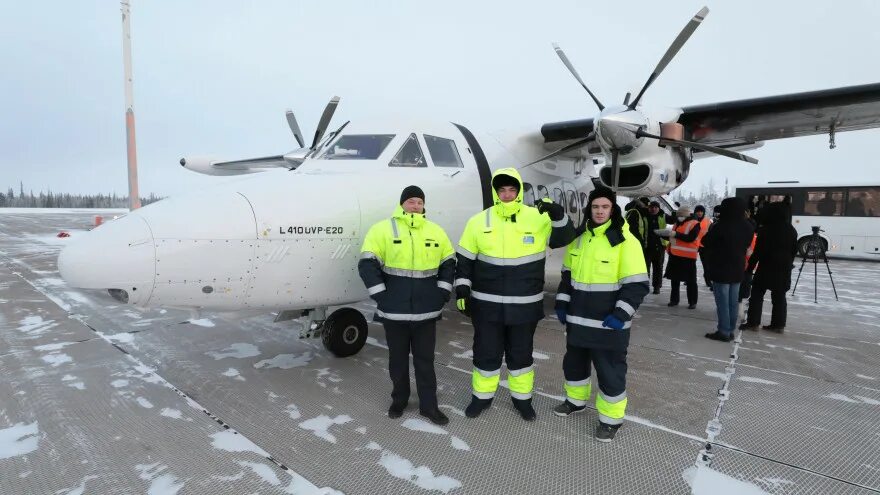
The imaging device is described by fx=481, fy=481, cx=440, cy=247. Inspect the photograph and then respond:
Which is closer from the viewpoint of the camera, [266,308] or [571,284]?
[571,284]

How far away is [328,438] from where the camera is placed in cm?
359

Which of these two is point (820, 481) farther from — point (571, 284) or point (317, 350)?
point (317, 350)

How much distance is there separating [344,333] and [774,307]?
6.06m

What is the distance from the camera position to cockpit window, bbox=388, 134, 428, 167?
5342 mm

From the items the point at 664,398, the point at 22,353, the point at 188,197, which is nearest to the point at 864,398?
the point at 664,398

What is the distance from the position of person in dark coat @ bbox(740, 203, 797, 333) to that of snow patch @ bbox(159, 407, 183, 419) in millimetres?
7287

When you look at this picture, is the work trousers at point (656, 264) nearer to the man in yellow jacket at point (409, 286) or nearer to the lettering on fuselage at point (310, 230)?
the man in yellow jacket at point (409, 286)

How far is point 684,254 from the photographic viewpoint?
Answer: 27.4ft

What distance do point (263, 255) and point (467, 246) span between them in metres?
1.76

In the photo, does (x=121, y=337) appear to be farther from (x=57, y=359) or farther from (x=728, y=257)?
(x=728, y=257)

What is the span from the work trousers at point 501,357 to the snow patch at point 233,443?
1746mm

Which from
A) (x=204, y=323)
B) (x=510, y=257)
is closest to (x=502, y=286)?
(x=510, y=257)

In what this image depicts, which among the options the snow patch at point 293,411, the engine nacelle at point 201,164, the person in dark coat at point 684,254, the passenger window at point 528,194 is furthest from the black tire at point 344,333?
the engine nacelle at point 201,164

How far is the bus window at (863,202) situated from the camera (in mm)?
16734
